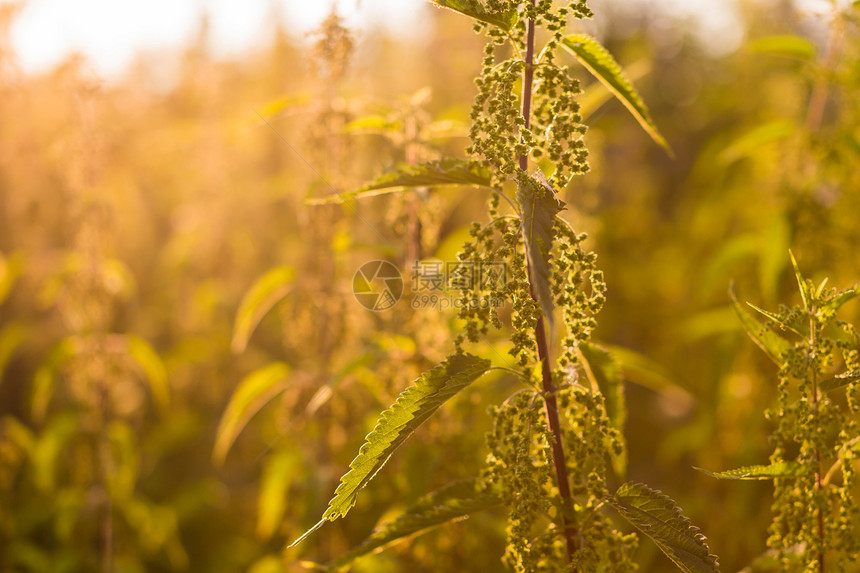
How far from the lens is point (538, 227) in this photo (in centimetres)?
116

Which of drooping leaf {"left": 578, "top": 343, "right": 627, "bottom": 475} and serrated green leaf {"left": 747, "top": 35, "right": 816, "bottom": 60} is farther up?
serrated green leaf {"left": 747, "top": 35, "right": 816, "bottom": 60}

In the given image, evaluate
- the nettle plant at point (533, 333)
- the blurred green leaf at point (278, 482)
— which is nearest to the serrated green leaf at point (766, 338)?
the nettle plant at point (533, 333)

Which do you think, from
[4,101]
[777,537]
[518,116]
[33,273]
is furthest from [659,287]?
[4,101]

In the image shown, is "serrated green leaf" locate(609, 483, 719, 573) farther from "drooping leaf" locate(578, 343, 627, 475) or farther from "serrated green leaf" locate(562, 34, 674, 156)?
"serrated green leaf" locate(562, 34, 674, 156)

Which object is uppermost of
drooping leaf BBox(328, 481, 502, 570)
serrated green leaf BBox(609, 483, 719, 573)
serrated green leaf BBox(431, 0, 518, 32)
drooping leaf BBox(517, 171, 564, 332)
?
serrated green leaf BBox(431, 0, 518, 32)

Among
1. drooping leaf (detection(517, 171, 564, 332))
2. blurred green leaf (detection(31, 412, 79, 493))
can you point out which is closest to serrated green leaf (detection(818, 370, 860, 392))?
drooping leaf (detection(517, 171, 564, 332))

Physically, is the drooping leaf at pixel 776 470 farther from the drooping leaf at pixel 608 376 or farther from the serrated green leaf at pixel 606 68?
the serrated green leaf at pixel 606 68

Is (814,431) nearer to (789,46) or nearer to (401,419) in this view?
(401,419)

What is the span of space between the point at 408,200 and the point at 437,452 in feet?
2.96

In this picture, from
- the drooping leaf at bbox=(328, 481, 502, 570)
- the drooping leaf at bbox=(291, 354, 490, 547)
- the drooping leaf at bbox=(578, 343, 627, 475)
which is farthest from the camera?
the drooping leaf at bbox=(578, 343, 627, 475)

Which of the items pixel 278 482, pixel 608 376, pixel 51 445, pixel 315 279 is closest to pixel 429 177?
pixel 608 376

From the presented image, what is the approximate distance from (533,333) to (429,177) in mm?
423

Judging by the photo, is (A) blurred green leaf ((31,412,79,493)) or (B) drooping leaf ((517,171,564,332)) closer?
(B) drooping leaf ((517,171,564,332))

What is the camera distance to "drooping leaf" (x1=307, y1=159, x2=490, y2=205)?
4.64 ft
